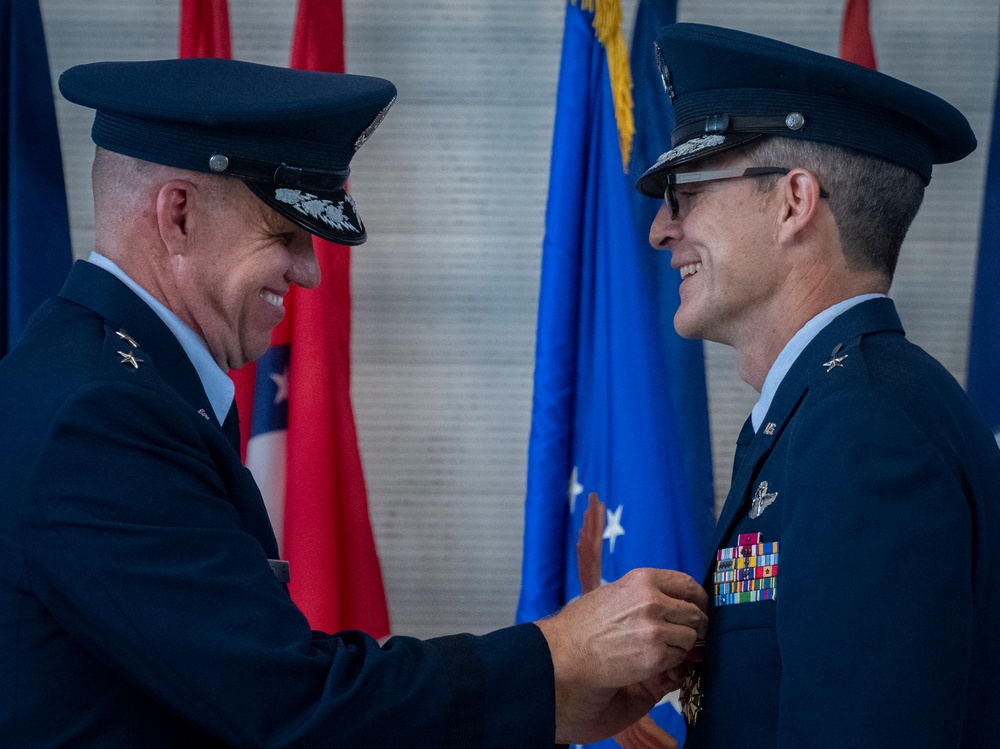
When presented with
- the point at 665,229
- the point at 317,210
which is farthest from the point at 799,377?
Answer: the point at 317,210

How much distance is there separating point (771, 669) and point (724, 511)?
9.3 inches

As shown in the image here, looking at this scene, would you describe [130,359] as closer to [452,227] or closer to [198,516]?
[198,516]

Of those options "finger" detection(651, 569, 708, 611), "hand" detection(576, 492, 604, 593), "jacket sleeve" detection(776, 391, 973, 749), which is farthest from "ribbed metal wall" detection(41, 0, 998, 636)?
"jacket sleeve" detection(776, 391, 973, 749)

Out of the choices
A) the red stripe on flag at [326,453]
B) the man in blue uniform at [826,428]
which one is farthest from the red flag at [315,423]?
the man in blue uniform at [826,428]

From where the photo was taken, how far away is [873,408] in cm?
119

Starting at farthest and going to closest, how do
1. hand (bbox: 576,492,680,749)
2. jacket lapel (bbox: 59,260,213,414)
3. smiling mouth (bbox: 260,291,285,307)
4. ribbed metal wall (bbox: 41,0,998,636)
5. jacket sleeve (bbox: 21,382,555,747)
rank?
ribbed metal wall (bbox: 41,0,998,636), hand (bbox: 576,492,680,749), smiling mouth (bbox: 260,291,285,307), jacket lapel (bbox: 59,260,213,414), jacket sleeve (bbox: 21,382,555,747)

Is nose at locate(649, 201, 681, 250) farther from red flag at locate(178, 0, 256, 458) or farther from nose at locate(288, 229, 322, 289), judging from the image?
red flag at locate(178, 0, 256, 458)

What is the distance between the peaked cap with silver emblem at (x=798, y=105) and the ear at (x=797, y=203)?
54mm

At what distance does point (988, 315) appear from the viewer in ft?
7.80

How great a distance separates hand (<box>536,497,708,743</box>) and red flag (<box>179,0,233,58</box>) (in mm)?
1607

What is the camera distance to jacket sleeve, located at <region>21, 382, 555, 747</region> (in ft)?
3.90

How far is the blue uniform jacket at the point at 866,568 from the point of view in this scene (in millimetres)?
1092

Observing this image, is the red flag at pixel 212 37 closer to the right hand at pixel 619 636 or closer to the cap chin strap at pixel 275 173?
the cap chin strap at pixel 275 173

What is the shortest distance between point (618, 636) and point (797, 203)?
2.05ft
